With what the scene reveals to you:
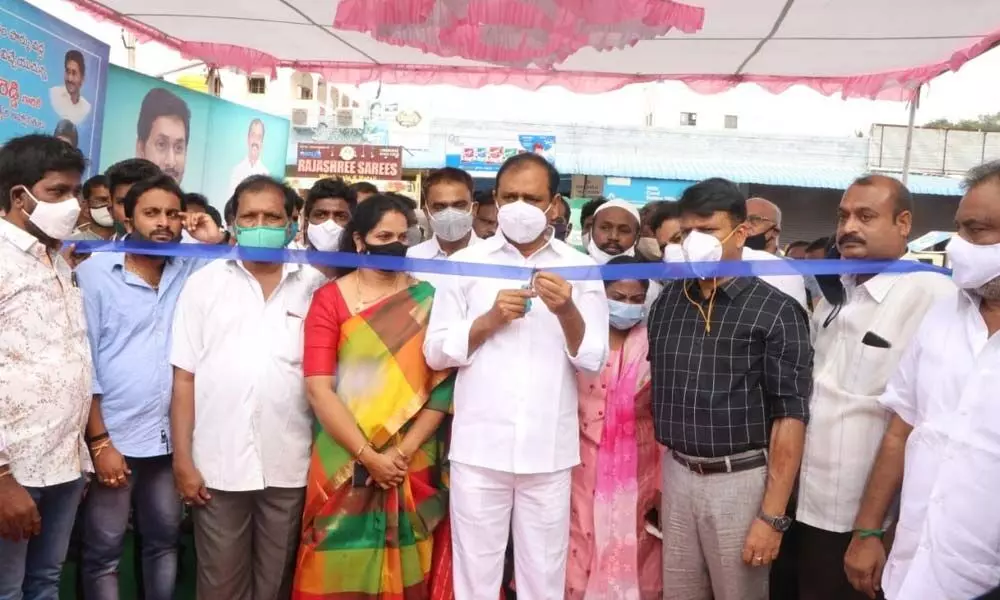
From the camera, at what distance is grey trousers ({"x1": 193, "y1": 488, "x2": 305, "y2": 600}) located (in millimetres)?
2814

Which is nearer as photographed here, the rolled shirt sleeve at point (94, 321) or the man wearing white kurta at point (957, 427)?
the man wearing white kurta at point (957, 427)

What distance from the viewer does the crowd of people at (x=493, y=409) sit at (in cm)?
231

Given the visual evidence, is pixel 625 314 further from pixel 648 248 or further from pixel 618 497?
pixel 648 248

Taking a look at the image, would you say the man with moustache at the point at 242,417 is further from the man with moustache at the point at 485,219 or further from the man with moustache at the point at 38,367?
the man with moustache at the point at 485,219

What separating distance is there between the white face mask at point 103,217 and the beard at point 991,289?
3981mm

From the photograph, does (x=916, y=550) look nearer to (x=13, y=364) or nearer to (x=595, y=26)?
(x=13, y=364)

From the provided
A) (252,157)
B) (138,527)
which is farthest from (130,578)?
(252,157)

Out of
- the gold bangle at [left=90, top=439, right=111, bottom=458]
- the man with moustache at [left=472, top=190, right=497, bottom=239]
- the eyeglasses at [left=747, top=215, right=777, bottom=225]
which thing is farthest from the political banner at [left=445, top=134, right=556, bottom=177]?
the gold bangle at [left=90, top=439, right=111, bottom=458]

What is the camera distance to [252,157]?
7602mm

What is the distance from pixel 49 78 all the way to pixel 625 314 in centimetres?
388

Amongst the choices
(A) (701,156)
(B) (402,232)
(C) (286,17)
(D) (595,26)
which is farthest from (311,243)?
(A) (701,156)

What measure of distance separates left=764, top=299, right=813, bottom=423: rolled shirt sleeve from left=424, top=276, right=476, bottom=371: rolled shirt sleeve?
3.31 feet

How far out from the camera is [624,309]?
3021 millimetres

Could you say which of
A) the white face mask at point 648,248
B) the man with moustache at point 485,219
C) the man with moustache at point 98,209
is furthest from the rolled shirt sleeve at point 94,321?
the white face mask at point 648,248
